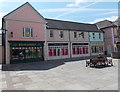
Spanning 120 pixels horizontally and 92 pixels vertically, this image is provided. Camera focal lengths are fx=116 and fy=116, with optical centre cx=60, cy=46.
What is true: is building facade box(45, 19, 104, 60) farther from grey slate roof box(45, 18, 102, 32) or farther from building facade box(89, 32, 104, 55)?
building facade box(89, 32, 104, 55)

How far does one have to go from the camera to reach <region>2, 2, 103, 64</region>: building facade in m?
18.8

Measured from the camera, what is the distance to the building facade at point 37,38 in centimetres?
1881

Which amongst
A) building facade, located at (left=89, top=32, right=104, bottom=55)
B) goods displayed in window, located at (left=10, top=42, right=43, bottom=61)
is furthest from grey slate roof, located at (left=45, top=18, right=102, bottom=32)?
goods displayed in window, located at (left=10, top=42, right=43, bottom=61)

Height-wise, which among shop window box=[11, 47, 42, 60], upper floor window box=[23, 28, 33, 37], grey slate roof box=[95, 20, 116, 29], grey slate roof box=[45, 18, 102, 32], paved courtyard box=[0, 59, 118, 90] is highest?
grey slate roof box=[95, 20, 116, 29]

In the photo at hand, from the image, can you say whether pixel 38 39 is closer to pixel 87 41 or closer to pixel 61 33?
pixel 61 33

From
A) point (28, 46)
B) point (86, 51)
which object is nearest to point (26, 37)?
point (28, 46)

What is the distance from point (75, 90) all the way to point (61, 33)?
19700 millimetres

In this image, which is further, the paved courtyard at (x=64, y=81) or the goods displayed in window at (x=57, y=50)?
the goods displayed in window at (x=57, y=50)

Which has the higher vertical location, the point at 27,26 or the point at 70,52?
the point at 27,26

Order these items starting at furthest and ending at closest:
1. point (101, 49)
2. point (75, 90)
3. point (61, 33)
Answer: point (101, 49), point (61, 33), point (75, 90)

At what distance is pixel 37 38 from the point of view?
21.1 metres

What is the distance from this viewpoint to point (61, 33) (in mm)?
24984

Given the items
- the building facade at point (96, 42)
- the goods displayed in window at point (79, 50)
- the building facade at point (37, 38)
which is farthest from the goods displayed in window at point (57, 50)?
the building facade at point (96, 42)

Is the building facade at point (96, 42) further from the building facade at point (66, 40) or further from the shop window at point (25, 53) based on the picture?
the shop window at point (25, 53)
